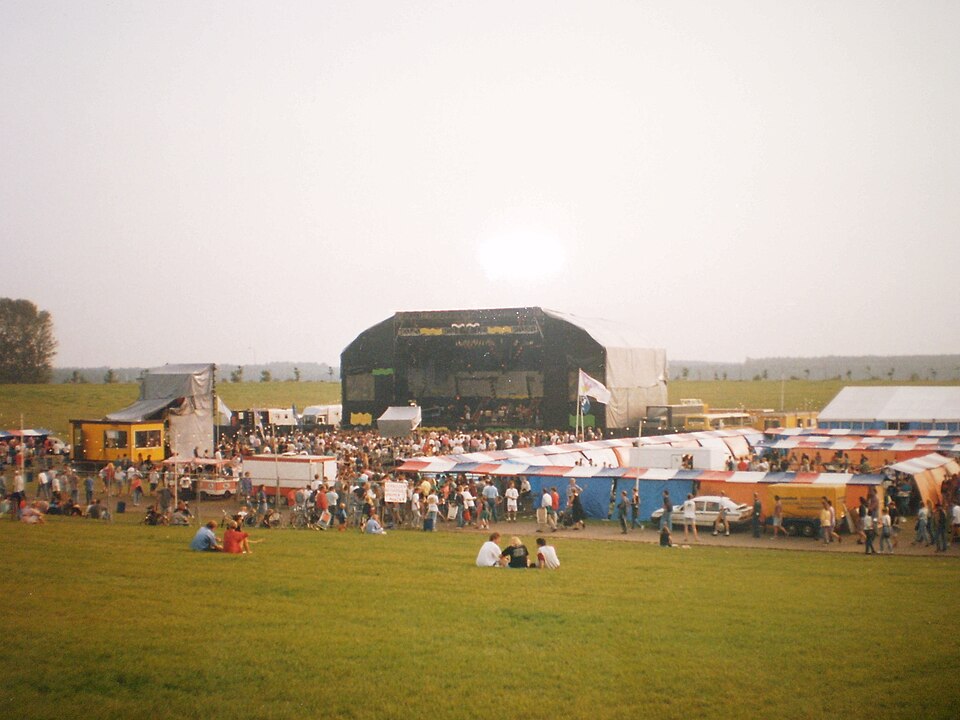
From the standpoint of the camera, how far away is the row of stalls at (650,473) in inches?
1051

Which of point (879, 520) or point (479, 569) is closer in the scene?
point (479, 569)

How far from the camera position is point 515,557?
62.5 ft

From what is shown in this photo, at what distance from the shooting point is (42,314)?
76.8 m

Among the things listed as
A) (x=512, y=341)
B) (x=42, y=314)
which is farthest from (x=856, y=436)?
(x=42, y=314)

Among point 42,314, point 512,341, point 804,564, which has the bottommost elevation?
point 804,564

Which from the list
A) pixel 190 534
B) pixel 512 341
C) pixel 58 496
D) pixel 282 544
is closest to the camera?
pixel 282 544

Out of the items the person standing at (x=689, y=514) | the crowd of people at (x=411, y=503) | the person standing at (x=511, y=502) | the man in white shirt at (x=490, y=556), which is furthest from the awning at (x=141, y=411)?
the man in white shirt at (x=490, y=556)

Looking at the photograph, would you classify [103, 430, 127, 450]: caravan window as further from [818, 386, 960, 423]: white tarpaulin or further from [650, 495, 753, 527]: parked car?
[818, 386, 960, 423]: white tarpaulin

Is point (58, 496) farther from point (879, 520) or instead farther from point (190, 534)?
point (879, 520)

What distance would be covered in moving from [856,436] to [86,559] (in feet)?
127

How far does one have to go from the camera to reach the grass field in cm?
6675

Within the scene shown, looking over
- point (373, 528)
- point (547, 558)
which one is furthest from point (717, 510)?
point (373, 528)

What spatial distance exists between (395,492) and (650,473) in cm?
→ 812

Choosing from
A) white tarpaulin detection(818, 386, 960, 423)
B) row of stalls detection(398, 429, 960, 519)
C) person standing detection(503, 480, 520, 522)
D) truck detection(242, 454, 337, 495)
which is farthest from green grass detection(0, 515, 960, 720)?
white tarpaulin detection(818, 386, 960, 423)
